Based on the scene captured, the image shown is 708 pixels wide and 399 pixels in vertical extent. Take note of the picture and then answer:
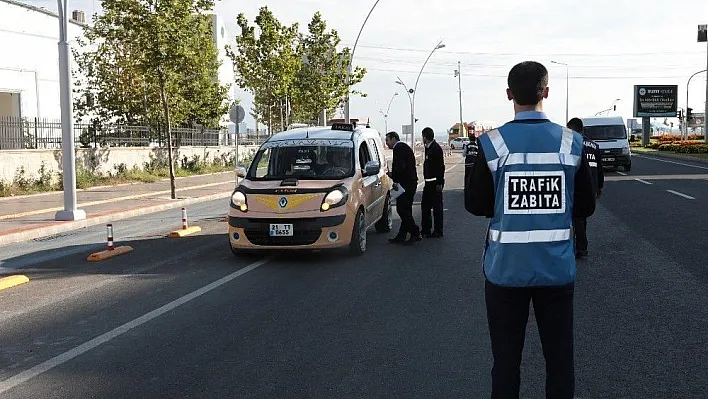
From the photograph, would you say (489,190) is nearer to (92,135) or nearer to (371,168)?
(371,168)

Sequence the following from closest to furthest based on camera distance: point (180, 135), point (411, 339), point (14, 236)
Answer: point (411, 339), point (14, 236), point (180, 135)

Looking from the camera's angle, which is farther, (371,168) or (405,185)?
(405,185)

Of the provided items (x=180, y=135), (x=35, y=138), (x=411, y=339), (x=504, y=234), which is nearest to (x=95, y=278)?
(x=411, y=339)

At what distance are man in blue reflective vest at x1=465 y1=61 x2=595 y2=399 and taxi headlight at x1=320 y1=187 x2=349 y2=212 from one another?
6.56 meters

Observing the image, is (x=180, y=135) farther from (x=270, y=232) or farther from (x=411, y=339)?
(x=411, y=339)

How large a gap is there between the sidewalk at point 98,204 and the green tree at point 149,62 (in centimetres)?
155

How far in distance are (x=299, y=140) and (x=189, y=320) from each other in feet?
16.4

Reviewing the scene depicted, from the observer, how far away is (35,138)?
80.6 ft

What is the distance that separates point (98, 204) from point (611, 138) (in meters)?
21.2

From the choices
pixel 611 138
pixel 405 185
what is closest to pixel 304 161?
pixel 405 185

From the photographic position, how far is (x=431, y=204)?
12.5 metres

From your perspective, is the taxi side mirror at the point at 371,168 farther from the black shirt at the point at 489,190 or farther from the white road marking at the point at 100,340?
the black shirt at the point at 489,190

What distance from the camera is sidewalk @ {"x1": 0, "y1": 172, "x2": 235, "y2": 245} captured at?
49.8 feet

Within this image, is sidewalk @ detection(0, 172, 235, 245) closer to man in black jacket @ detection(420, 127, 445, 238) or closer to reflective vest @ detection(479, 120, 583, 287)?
man in black jacket @ detection(420, 127, 445, 238)
